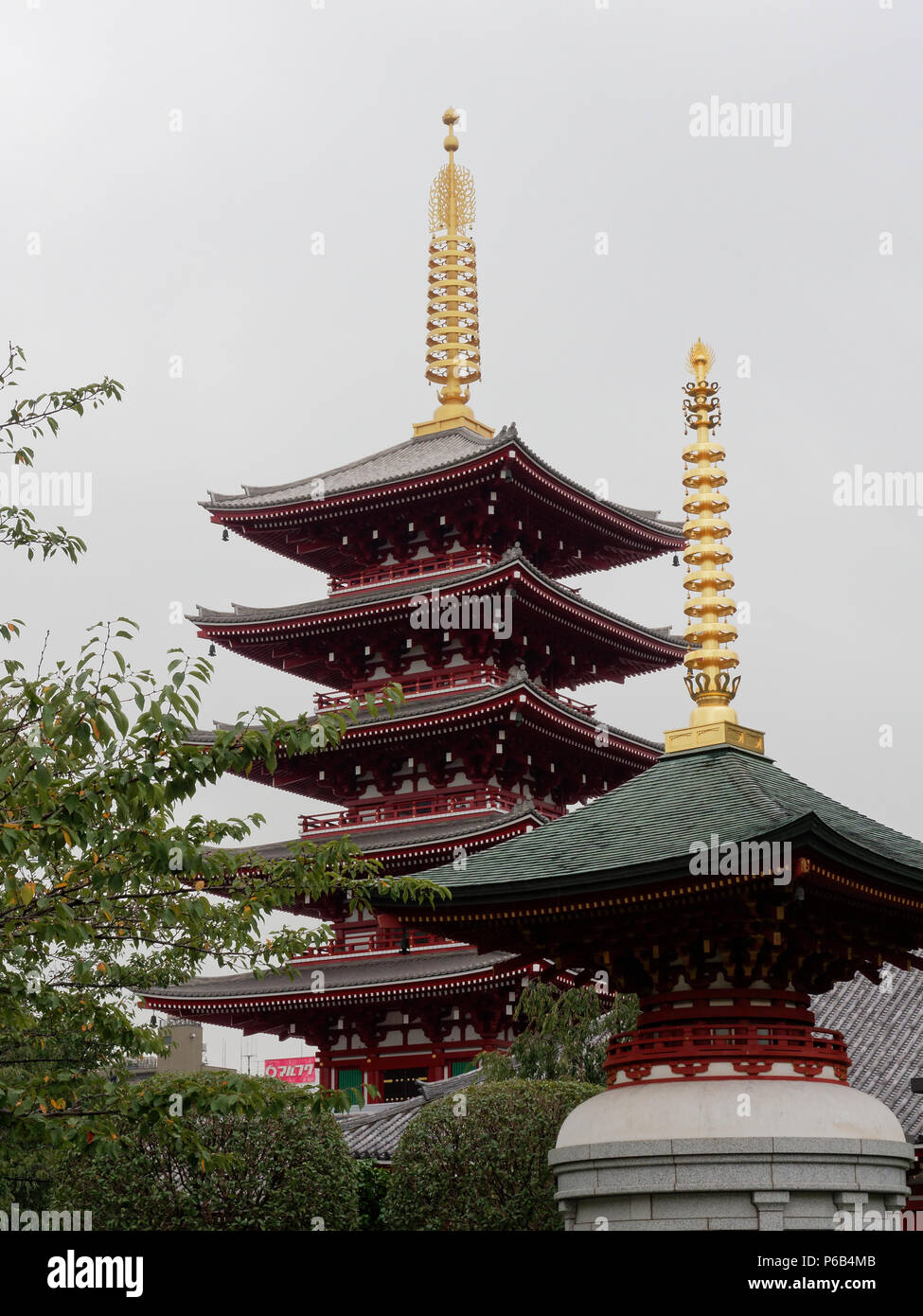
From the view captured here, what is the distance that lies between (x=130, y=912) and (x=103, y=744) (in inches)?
103

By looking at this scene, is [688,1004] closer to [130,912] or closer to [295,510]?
[130,912]

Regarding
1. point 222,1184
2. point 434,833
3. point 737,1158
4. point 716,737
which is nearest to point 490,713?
point 434,833

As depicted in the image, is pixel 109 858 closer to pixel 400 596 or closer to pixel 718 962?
pixel 718 962

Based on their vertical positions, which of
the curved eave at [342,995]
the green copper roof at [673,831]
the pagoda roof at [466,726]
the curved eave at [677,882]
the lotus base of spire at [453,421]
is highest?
the lotus base of spire at [453,421]

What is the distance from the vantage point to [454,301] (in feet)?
133

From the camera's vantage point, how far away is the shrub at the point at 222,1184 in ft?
64.0

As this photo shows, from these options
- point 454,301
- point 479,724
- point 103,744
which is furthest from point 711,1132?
point 454,301

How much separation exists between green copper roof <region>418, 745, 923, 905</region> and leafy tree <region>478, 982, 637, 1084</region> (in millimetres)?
6943

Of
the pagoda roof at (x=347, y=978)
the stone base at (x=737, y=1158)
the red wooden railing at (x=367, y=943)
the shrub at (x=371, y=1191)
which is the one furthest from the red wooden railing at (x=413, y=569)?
the stone base at (x=737, y=1158)

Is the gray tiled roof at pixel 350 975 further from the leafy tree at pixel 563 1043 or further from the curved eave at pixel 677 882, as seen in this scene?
the curved eave at pixel 677 882

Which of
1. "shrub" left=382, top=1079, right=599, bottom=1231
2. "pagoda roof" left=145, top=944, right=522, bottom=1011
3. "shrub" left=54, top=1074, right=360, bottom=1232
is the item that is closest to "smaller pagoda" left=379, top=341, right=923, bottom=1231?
"shrub" left=382, top=1079, right=599, bottom=1231

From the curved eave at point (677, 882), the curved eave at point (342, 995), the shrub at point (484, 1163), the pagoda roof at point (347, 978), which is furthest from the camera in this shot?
the pagoda roof at point (347, 978)

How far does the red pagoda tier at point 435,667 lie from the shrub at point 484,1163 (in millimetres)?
10434
